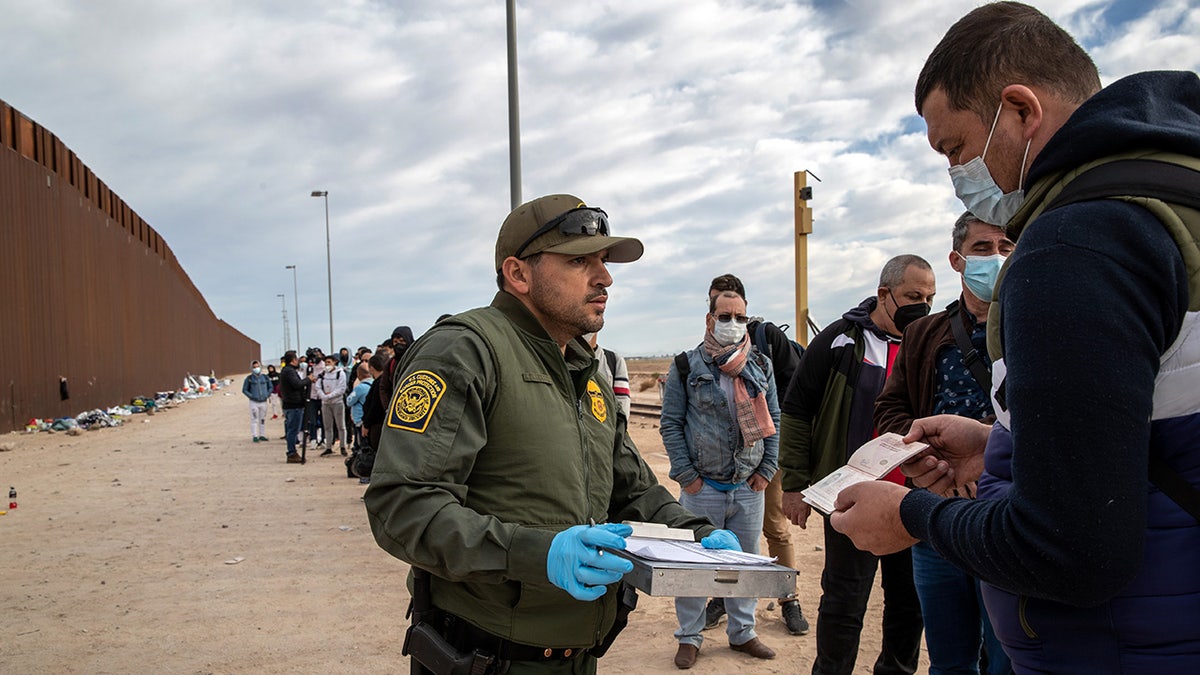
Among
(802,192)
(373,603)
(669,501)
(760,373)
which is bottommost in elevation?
(373,603)

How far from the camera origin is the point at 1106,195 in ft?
4.09

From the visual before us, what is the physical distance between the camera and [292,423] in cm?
1550

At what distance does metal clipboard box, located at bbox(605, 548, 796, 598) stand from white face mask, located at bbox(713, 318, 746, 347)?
3248 millimetres

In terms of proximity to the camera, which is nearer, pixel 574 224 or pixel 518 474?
pixel 518 474

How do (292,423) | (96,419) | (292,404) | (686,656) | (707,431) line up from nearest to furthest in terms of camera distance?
(686,656), (707,431), (292,404), (292,423), (96,419)

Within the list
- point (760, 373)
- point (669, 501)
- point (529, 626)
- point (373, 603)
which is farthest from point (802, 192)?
point (529, 626)

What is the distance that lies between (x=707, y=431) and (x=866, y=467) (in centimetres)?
279

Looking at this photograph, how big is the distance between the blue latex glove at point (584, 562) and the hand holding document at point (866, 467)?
56 cm

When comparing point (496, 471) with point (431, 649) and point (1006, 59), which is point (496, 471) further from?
point (1006, 59)

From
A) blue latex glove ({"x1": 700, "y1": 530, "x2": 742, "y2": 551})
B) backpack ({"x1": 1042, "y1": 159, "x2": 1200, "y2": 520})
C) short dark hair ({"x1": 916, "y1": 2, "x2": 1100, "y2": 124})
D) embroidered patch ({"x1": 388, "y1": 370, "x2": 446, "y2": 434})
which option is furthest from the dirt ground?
short dark hair ({"x1": 916, "y1": 2, "x2": 1100, "y2": 124})

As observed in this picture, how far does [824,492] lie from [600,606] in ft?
2.41

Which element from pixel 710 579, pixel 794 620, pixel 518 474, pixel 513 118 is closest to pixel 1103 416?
pixel 710 579

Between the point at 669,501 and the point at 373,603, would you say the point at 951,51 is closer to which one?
the point at 669,501

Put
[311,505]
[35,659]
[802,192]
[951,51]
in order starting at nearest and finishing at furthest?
[951,51]
[35,659]
[802,192]
[311,505]
